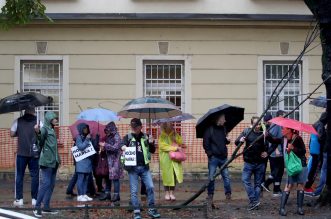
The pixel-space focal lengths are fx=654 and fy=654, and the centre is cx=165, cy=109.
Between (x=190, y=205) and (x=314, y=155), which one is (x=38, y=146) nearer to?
(x=190, y=205)

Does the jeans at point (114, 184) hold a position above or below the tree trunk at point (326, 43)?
below

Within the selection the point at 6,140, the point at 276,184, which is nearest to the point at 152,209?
the point at 276,184

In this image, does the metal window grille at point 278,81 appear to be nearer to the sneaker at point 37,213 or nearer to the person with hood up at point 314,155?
the person with hood up at point 314,155

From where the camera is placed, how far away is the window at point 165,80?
63.2 feet

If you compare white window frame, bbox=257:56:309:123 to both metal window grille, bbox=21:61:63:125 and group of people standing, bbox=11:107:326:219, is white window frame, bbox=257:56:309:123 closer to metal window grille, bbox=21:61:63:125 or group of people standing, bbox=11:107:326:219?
group of people standing, bbox=11:107:326:219

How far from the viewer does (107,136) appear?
13531 mm

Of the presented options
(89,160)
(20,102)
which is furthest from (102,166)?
(20,102)

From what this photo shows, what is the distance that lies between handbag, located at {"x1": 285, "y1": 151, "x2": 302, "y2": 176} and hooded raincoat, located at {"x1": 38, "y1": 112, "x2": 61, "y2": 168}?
4245 millimetres

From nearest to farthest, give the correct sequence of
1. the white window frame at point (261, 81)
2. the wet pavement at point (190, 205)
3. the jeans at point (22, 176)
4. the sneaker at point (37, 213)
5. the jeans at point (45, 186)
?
1. the sneaker at point (37, 213)
2. the wet pavement at point (190, 205)
3. the jeans at point (45, 186)
4. the jeans at point (22, 176)
5. the white window frame at point (261, 81)

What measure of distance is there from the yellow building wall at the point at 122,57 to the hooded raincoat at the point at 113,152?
17.8 feet

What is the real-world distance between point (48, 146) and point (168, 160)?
2844mm

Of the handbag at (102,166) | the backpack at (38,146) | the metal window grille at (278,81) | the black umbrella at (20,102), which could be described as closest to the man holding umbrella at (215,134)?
the handbag at (102,166)

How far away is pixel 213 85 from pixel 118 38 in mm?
3089

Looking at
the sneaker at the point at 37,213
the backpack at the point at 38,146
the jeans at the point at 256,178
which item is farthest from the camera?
the jeans at the point at 256,178
